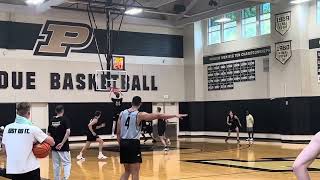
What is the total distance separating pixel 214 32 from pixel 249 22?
3.35m

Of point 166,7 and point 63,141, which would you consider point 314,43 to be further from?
point 63,141

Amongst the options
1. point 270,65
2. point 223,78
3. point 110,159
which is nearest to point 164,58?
point 223,78

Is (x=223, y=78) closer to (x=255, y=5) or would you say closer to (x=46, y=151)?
(x=255, y=5)

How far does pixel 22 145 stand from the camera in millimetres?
6078

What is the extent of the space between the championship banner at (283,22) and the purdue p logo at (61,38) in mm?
10856

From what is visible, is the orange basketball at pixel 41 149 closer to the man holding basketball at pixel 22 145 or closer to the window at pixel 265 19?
the man holding basketball at pixel 22 145

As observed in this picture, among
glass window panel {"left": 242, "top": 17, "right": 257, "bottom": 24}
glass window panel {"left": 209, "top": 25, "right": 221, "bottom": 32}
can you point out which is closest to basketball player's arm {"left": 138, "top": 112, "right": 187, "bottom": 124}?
glass window panel {"left": 242, "top": 17, "right": 257, "bottom": 24}

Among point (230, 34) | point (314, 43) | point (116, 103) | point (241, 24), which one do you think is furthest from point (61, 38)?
point (314, 43)

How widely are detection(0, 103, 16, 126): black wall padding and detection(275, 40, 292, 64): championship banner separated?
14.3m

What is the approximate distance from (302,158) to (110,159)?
1576 cm

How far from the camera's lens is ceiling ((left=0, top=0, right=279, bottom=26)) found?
1011 inches

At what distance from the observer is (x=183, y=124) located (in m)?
31.9

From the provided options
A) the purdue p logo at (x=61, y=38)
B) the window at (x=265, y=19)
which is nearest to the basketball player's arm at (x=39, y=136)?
the purdue p logo at (x=61, y=38)

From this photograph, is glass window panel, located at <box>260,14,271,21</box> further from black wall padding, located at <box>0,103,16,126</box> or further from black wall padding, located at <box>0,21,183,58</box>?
black wall padding, located at <box>0,103,16,126</box>
